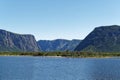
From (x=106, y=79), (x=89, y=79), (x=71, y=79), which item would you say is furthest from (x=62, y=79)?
(x=106, y=79)

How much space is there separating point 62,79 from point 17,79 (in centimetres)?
1567

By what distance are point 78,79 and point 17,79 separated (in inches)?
837

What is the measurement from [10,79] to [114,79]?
36151mm

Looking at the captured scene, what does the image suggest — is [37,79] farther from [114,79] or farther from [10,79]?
[114,79]

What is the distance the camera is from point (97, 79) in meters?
96.1

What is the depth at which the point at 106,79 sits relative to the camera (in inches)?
3804

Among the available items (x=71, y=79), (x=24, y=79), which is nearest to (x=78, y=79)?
(x=71, y=79)

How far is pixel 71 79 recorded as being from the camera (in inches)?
3802

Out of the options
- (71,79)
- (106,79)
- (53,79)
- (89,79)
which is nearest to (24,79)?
(53,79)

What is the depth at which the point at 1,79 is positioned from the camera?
92938 millimetres

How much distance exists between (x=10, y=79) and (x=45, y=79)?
12.2 m

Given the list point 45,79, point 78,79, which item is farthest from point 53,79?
point 78,79

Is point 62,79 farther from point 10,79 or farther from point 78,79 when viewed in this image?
point 10,79

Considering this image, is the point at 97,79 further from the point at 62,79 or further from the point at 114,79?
the point at 62,79
